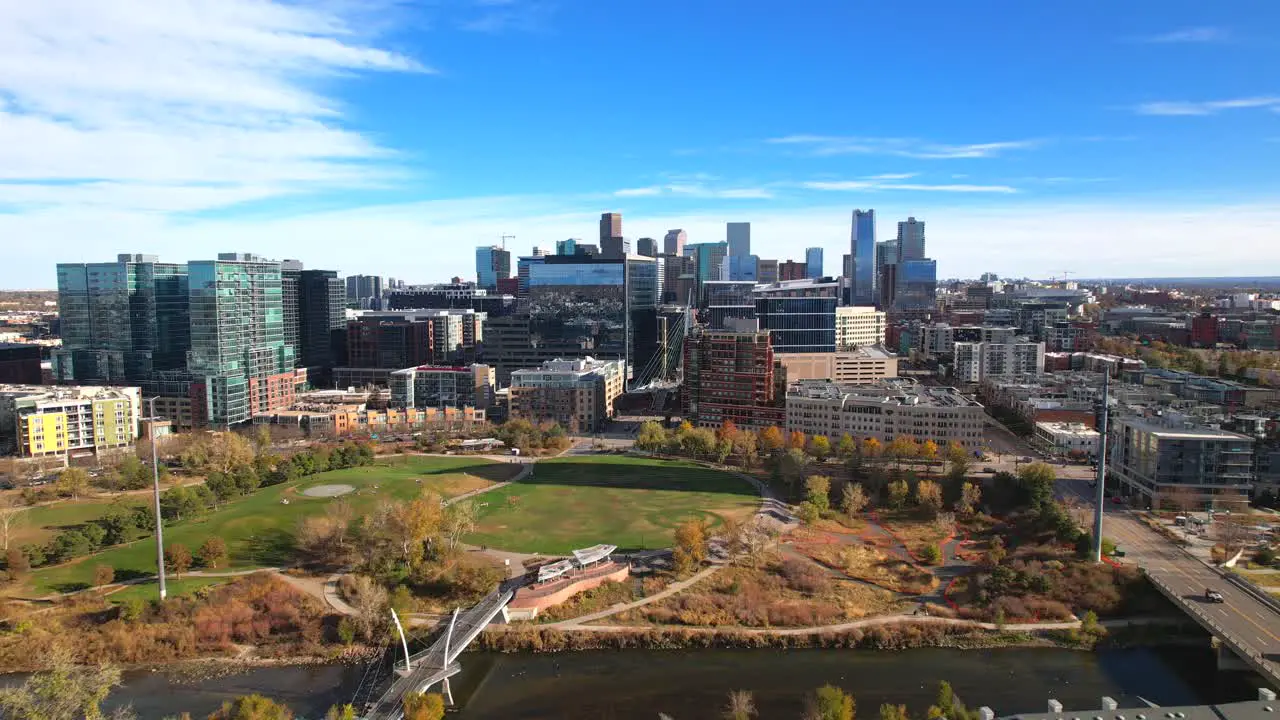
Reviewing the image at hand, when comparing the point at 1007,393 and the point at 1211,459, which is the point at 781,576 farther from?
the point at 1007,393

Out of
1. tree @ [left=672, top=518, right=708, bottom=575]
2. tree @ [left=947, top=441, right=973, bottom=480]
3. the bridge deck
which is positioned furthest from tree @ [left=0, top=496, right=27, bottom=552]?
tree @ [left=947, top=441, right=973, bottom=480]

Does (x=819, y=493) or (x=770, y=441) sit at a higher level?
(x=770, y=441)

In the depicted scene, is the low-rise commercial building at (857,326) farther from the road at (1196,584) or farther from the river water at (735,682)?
the river water at (735,682)

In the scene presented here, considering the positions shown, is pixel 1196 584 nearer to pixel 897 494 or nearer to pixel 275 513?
pixel 897 494

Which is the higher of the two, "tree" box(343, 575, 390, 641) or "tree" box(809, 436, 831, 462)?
"tree" box(809, 436, 831, 462)

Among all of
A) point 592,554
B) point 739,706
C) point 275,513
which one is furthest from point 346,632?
point 275,513

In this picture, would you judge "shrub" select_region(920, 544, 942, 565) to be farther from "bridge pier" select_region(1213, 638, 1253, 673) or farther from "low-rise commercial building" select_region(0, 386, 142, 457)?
"low-rise commercial building" select_region(0, 386, 142, 457)

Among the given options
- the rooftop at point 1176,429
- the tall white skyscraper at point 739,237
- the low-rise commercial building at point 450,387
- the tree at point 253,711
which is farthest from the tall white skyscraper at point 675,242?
the tree at point 253,711
